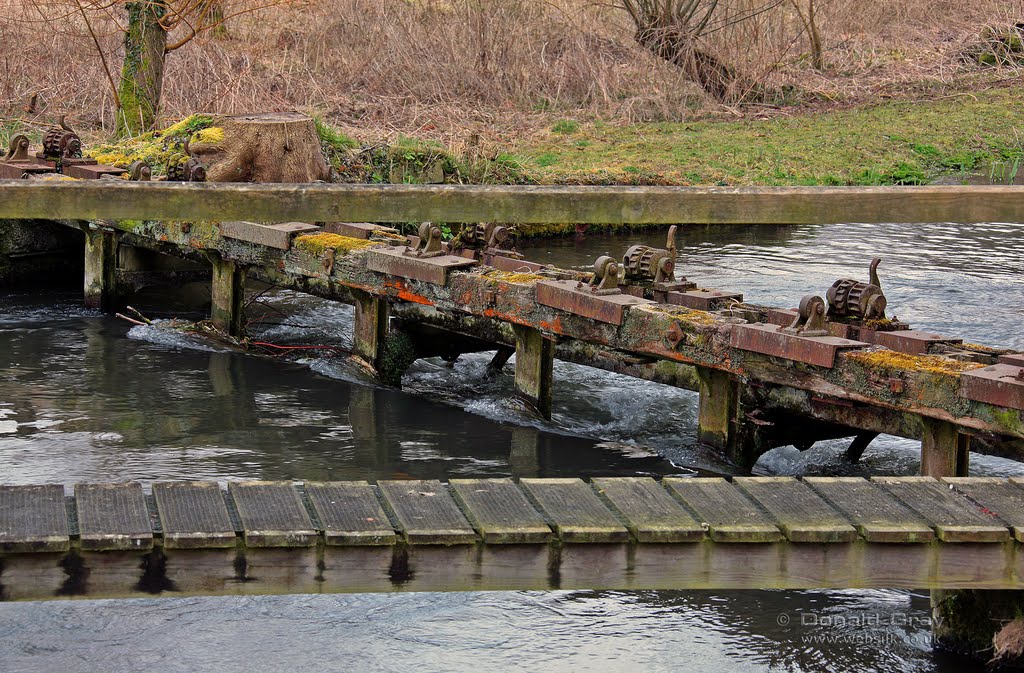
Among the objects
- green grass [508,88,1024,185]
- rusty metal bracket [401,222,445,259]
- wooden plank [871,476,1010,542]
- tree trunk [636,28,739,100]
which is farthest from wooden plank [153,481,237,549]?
tree trunk [636,28,739,100]

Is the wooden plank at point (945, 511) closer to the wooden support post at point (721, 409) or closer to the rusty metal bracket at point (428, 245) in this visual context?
the wooden support post at point (721, 409)

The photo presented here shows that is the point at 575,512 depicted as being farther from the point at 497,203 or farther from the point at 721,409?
the point at 721,409

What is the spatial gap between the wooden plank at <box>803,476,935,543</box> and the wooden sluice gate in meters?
1.00

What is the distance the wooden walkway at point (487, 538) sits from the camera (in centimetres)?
421

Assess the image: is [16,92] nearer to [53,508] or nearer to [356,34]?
[356,34]

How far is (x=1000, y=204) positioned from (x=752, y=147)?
610 inches

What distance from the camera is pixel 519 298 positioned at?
8.99m

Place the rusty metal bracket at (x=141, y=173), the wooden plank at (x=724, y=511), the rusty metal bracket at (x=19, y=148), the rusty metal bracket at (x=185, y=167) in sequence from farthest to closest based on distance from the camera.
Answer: the rusty metal bracket at (x=19, y=148) < the rusty metal bracket at (x=141, y=173) < the rusty metal bracket at (x=185, y=167) < the wooden plank at (x=724, y=511)

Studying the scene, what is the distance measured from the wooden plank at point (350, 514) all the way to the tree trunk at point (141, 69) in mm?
13006

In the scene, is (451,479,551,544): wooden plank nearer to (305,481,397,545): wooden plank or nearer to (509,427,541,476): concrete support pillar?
(305,481,397,545): wooden plank

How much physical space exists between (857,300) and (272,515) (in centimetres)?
455

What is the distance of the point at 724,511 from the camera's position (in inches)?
182

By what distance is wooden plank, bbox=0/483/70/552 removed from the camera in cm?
410

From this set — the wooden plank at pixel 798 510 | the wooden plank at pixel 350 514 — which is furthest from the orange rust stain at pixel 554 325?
the wooden plank at pixel 350 514
